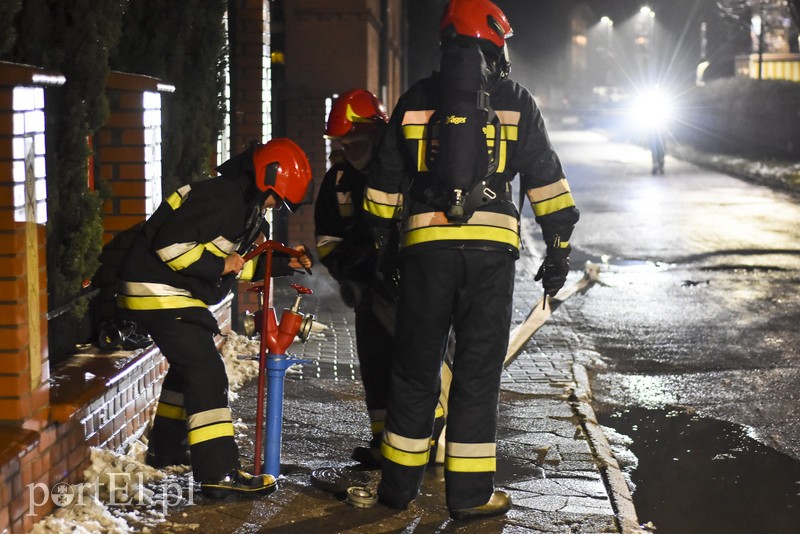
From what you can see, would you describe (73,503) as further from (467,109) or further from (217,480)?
(467,109)

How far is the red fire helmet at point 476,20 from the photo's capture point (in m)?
4.70

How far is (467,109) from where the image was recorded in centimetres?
455

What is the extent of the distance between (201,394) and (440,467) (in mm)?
1316

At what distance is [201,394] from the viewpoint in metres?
4.86

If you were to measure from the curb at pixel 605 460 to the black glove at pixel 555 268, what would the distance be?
3.35ft

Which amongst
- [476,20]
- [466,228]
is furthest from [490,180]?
[476,20]

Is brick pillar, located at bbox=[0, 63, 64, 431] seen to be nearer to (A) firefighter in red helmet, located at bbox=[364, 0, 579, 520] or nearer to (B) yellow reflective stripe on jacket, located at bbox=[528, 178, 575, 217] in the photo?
(A) firefighter in red helmet, located at bbox=[364, 0, 579, 520]

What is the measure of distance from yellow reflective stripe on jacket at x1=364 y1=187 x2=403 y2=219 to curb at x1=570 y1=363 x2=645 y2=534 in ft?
5.43

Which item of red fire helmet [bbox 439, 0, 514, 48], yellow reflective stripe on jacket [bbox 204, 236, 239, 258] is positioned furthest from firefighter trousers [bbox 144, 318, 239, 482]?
red fire helmet [bbox 439, 0, 514, 48]

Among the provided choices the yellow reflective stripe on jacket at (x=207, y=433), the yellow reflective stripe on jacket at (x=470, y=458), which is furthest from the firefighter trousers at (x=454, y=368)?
the yellow reflective stripe on jacket at (x=207, y=433)

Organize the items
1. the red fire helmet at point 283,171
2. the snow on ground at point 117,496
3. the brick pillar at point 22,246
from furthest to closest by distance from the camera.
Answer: the red fire helmet at point 283,171 < the snow on ground at point 117,496 < the brick pillar at point 22,246

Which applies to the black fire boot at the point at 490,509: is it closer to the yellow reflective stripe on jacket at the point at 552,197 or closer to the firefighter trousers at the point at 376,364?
the firefighter trousers at the point at 376,364

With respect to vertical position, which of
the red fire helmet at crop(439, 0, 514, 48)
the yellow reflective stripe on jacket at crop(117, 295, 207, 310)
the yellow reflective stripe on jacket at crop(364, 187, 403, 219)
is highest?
the red fire helmet at crop(439, 0, 514, 48)

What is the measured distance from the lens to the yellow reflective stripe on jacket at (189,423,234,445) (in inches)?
190
